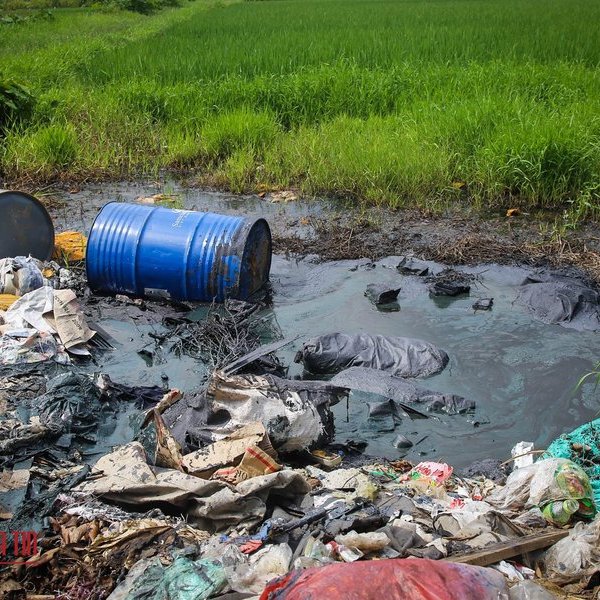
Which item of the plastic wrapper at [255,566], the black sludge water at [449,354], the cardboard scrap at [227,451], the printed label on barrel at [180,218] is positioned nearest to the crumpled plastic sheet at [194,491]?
the cardboard scrap at [227,451]

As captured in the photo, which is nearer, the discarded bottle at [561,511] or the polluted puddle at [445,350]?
the discarded bottle at [561,511]

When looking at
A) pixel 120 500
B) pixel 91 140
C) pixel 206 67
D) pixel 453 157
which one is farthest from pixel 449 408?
pixel 206 67

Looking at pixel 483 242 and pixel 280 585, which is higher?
pixel 280 585

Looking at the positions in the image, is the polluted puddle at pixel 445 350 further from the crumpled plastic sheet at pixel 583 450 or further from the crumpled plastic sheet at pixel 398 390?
the crumpled plastic sheet at pixel 583 450

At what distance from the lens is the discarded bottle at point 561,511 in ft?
9.78

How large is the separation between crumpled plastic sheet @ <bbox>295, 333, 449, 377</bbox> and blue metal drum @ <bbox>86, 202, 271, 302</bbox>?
0.92m

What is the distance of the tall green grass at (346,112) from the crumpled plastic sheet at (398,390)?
3.05 m

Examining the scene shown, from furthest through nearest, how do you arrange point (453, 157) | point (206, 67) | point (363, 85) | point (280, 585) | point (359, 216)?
point (206, 67) → point (363, 85) → point (453, 157) → point (359, 216) → point (280, 585)

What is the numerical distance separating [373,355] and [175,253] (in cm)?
166

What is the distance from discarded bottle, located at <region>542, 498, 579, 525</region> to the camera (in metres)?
2.98

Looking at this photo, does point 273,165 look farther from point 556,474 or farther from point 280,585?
point 280,585

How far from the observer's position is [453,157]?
24.4ft

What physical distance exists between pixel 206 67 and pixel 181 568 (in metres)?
9.83

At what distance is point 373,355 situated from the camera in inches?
182
